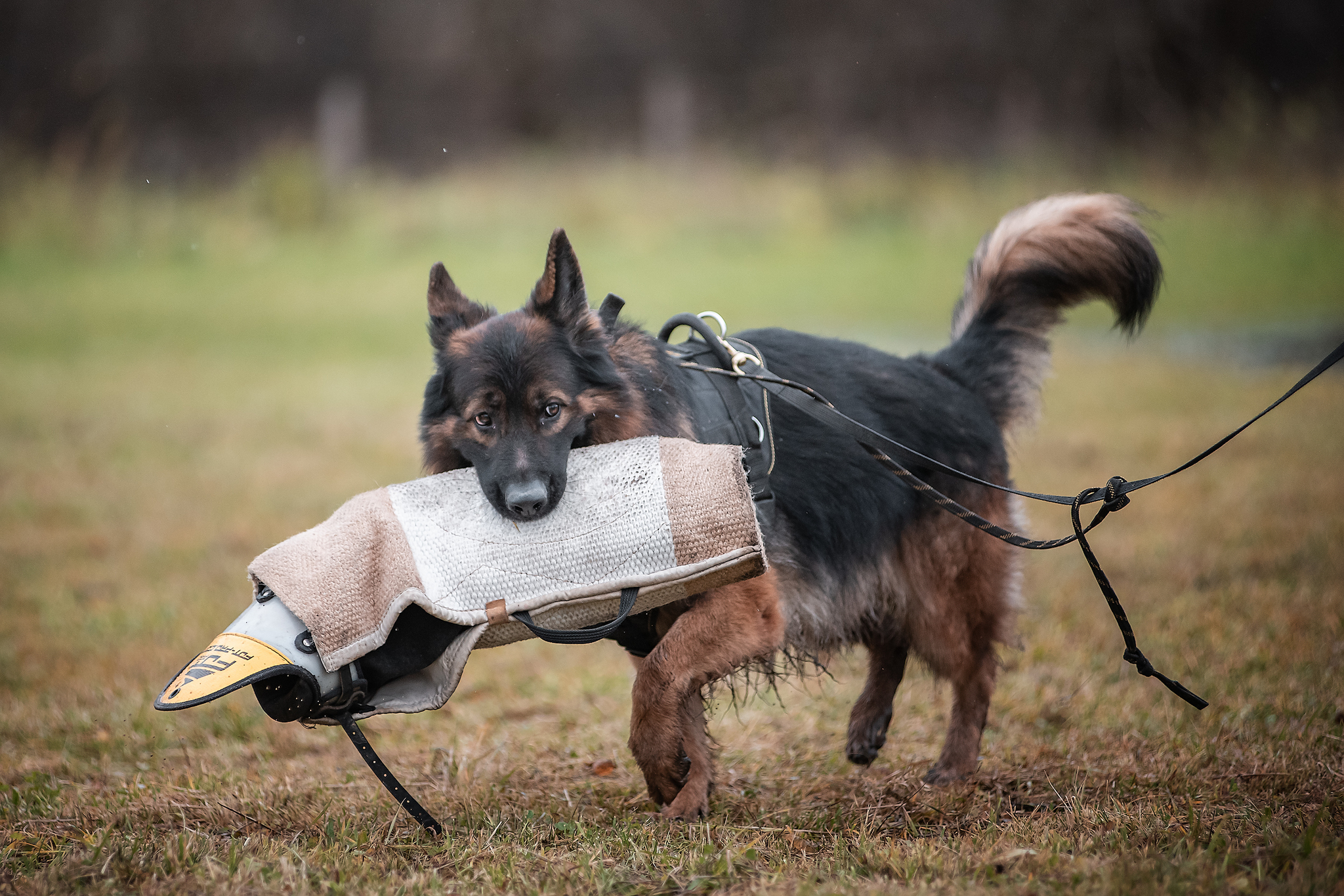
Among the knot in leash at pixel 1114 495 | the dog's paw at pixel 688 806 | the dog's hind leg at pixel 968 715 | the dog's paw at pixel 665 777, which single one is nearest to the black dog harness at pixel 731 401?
the dog's paw at pixel 665 777

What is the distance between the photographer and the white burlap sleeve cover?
10.1 feet

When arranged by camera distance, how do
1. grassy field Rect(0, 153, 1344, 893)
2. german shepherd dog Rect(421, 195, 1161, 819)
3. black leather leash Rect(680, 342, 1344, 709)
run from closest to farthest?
grassy field Rect(0, 153, 1344, 893) < german shepherd dog Rect(421, 195, 1161, 819) < black leather leash Rect(680, 342, 1344, 709)

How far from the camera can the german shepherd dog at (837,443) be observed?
336 centimetres

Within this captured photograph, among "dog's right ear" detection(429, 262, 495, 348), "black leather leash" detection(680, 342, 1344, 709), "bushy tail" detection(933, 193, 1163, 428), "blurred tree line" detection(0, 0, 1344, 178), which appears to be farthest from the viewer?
"blurred tree line" detection(0, 0, 1344, 178)

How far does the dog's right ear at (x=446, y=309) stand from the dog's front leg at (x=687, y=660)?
1195 millimetres

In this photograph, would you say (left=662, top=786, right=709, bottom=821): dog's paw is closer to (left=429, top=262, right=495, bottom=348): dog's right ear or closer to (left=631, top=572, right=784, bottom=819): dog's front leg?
(left=631, top=572, right=784, bottom=819): dog's front leg

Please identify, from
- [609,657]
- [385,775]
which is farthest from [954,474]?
[609,657]

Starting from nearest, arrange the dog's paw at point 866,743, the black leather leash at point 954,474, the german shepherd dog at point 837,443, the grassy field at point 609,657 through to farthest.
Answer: the grassy field at point 609,657 → the german shepherd dog at point 837,443 → the black leather leash at point 954,474 → the dog's paw at point 866,743

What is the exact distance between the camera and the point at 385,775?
3258mm

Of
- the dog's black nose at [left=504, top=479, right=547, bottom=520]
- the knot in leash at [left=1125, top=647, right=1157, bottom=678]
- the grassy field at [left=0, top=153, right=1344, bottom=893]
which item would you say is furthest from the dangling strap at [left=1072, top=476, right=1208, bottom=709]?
the dog's black nose at [left=504, top=479, right=547, bottom=520]

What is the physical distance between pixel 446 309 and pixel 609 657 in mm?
2878

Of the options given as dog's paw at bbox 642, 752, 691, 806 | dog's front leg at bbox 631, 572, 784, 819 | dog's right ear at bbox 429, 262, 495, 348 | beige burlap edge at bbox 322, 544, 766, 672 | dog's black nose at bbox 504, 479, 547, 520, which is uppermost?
dog's right ear at bbox 429, 262, 495, 348

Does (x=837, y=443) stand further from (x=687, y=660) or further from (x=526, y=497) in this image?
(x=526, y=497)

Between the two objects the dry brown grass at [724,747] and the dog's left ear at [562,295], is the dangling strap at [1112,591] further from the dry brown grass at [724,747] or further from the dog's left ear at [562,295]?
the dog's left ear at [562,295]
